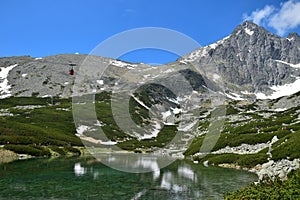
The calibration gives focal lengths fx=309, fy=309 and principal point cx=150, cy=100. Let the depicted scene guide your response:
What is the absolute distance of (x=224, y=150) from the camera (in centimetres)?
6366

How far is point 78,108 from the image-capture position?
166500mm

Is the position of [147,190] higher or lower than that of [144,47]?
lower

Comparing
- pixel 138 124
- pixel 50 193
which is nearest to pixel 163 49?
pixel 50 193

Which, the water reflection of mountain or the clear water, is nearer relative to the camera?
the clear water

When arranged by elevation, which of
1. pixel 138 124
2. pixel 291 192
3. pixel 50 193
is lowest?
pixel 50 193

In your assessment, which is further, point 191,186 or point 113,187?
point 191,186

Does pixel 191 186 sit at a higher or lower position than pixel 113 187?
higher

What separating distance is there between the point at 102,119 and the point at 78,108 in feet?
71.7

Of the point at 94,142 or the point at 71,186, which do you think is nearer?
the point at 71,186

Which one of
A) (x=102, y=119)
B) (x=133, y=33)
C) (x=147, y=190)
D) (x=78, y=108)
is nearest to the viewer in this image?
(x=147, y=190)

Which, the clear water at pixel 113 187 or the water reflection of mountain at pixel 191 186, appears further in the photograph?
the water reflection of mountain at pixel 191 186

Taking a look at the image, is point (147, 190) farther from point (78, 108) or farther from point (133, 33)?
point (78, 108)

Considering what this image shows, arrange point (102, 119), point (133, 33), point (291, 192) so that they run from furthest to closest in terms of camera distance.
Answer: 1. point (102, 119)
2. point (133, 33)
3. point (291, 192)

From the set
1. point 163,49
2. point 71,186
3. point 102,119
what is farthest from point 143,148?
point 71,186
